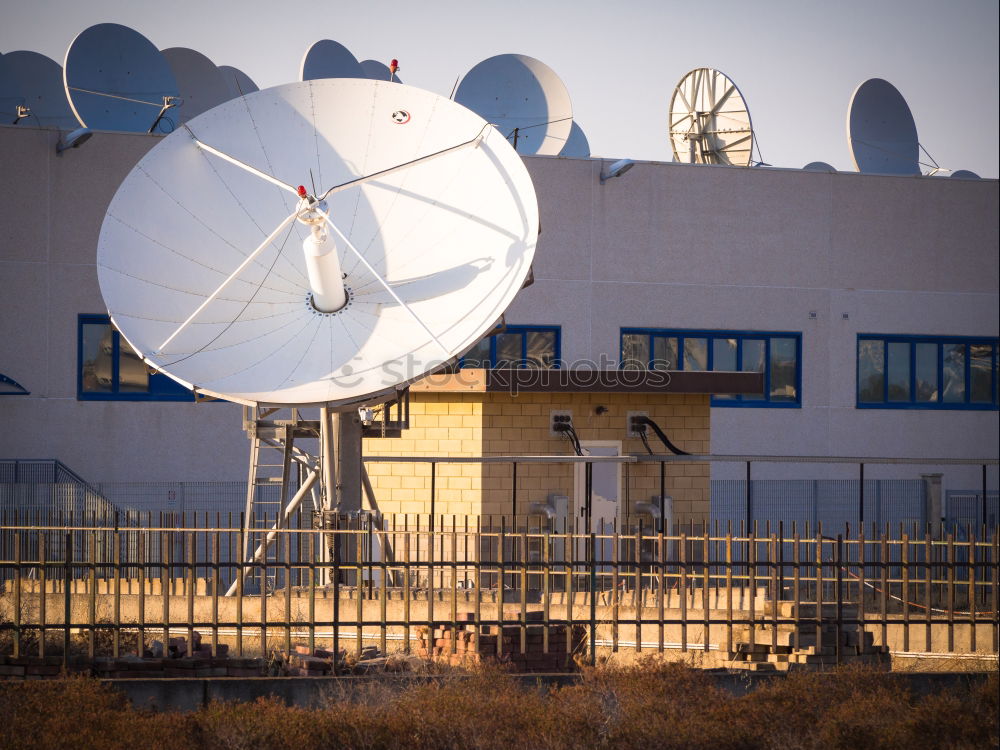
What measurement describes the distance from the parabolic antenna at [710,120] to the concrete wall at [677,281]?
41.6 inches

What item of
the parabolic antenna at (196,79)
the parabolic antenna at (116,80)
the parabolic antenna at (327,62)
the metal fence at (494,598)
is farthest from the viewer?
the parabolic antenna at (196,79)

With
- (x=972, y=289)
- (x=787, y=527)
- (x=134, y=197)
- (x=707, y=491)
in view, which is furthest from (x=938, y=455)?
(x=134, y=197)

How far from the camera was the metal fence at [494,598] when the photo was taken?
477 inches

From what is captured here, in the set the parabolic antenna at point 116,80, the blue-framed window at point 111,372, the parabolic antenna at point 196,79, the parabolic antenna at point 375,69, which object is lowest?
the blue-framed window at point 111,372

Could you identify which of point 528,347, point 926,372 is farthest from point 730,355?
point 926,372

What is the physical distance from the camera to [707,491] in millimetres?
22875

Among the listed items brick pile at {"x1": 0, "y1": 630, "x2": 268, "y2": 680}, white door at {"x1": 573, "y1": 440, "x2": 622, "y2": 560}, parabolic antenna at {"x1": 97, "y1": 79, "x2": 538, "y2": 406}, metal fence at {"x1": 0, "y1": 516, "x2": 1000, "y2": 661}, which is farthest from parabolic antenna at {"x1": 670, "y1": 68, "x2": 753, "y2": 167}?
brick pile at {"x1": 0, "y1": 630, "x2": 268, "y2": 680}

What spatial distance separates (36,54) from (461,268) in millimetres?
24943

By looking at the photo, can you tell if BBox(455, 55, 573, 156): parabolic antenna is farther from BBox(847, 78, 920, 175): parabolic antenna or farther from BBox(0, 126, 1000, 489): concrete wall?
BBox(847, 78, 920, 175): parabolic antenna

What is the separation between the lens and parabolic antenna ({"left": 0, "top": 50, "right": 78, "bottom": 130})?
118ft

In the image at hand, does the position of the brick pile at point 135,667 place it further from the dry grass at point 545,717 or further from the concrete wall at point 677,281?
the concrete wall at point 677,281

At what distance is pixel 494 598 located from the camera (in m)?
16.0

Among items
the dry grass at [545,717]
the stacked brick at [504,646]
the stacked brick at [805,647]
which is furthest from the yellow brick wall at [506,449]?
the dry grass at [545,717]

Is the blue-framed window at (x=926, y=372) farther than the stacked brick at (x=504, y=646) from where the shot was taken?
Yes
